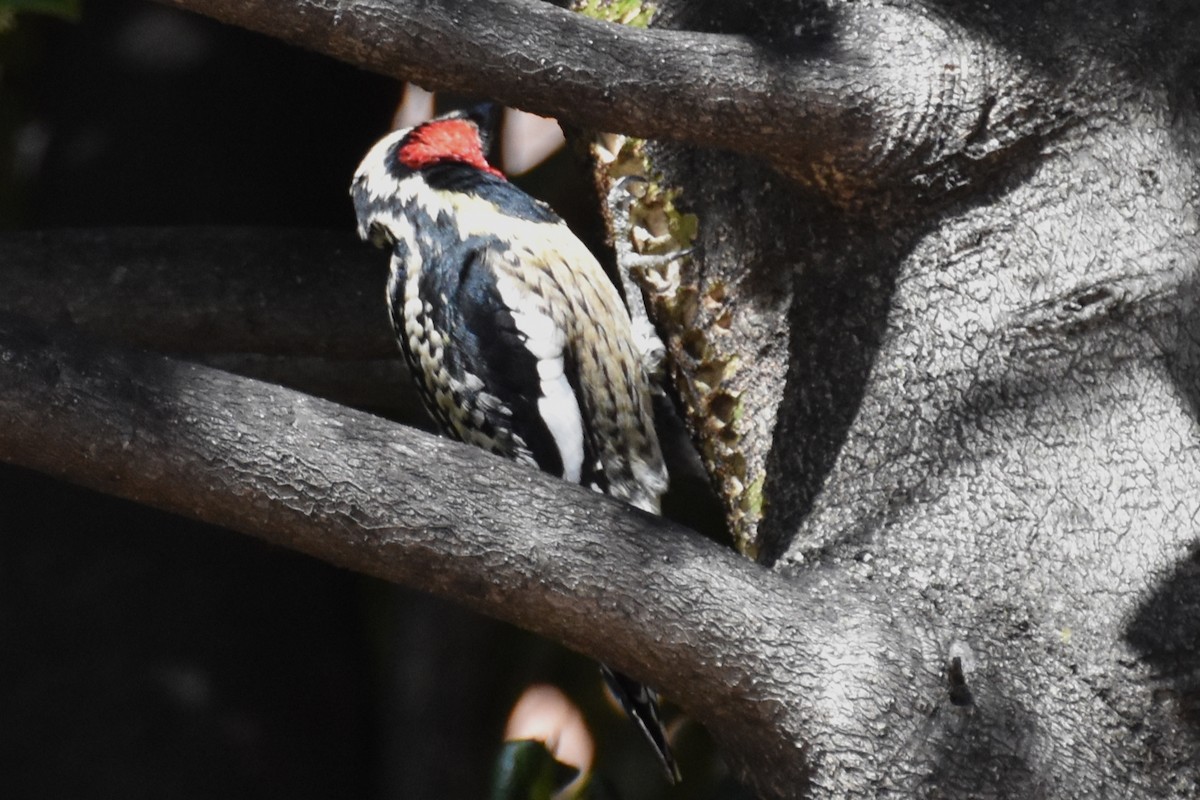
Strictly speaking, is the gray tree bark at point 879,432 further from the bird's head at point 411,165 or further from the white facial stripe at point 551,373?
the bird's head at point 411,165

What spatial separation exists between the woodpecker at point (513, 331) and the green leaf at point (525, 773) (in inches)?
9.4

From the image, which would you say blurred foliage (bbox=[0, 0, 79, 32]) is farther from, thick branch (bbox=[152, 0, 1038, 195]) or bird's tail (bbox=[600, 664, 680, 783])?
bird's tail (bbox=[600, 664, 680, 783])

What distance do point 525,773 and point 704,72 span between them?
50.2 inches

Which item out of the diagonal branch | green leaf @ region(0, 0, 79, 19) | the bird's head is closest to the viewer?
the diagonal branch

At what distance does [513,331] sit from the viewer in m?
2.07

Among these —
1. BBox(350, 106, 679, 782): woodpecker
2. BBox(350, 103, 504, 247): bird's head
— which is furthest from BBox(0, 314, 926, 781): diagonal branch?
BBox(350, 103, 504, 247): bird's head

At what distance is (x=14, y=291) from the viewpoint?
7.41 feet

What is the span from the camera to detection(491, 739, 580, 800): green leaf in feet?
7.23

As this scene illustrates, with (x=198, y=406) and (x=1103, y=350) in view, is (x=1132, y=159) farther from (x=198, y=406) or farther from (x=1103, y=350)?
(x=198, y=406)

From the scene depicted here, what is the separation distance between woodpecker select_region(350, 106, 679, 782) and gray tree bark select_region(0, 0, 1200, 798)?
1.78 feet

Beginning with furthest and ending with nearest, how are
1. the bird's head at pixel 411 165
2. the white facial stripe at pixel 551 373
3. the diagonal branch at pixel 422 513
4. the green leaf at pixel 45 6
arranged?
the bird's head at pixel 411 165 < the white facial stripe at pixel 551 373 < the green leaf at pixel 45 6 < the diagonal branch at pixel 422 513

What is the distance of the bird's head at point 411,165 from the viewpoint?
2.20m

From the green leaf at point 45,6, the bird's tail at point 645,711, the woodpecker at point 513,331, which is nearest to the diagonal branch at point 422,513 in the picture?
the bird's tail at point 645,711

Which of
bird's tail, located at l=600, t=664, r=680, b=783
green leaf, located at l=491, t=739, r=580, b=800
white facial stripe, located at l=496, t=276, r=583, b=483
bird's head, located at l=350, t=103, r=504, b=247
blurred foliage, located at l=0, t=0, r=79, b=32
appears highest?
blurred foliage, located at l=0, t=0, r=79, b=32
